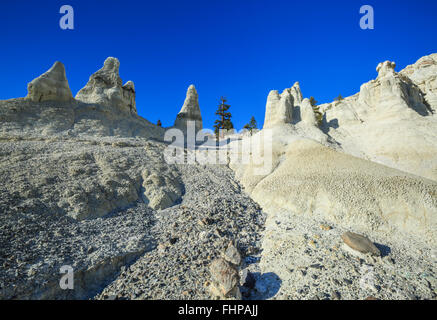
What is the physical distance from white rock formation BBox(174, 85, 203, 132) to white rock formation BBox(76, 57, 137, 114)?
333 inches

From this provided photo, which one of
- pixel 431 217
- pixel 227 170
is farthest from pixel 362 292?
pixel 227 170

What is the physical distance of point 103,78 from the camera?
27531 mm

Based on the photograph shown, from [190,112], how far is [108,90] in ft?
43.4

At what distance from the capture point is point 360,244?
762cm

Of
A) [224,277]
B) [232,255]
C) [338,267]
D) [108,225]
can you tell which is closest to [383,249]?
[338,267]

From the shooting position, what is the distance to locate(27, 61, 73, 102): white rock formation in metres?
21.2

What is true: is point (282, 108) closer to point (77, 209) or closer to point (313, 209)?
point (313, 209)

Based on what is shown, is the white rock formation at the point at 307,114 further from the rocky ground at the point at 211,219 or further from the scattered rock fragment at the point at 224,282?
the scattered rock fragment at the point at 224,282

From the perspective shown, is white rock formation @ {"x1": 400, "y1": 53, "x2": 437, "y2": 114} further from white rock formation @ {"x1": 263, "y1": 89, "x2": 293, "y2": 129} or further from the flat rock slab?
the flat rock slab

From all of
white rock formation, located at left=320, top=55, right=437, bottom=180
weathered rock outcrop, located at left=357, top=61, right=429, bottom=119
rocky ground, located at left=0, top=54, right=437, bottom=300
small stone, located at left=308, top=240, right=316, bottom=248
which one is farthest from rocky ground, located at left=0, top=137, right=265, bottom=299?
weathered rock outcrop, located at left=357, top=61, right=429, bottom=119

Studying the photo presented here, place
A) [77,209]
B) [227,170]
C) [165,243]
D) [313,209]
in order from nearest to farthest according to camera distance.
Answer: [165,243] → [77,209] → [313,209] → [227,170]

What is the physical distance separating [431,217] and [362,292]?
7.36 m

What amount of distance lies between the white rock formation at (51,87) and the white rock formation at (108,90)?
293cm

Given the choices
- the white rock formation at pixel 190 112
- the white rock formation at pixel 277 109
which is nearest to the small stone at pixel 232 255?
the white rock formation at pixel 277 109
